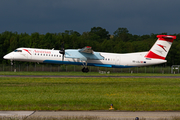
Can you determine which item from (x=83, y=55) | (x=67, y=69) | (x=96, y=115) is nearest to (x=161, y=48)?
(x=83, y=55)

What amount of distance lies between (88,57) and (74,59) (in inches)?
100

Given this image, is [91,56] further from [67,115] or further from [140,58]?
[67,115]

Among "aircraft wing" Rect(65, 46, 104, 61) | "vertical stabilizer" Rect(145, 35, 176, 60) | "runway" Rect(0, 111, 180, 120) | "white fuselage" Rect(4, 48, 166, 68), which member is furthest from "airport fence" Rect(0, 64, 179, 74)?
"runway" Rect(0, 111, 180, 120)

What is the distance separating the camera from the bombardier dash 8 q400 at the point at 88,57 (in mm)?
43719

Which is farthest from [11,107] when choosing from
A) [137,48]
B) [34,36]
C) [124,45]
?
[124,45]

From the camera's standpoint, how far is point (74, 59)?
44.6 metres

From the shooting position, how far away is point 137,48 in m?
88.5

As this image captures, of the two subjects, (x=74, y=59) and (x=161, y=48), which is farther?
(x=161, y=48)

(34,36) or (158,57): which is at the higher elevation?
(34,36)

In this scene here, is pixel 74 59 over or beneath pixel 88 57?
beneath

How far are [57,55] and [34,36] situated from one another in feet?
132

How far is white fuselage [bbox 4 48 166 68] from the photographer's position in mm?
43688

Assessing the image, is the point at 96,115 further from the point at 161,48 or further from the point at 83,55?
the point at 161,48

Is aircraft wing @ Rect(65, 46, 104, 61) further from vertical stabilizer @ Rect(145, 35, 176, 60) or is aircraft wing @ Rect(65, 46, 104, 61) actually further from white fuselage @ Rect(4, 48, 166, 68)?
vertical stabilizer @ Rect(145, 35, 176, 60)
